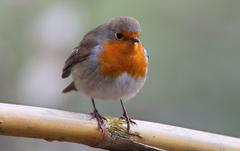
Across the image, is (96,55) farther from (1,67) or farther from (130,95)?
Answer: (1,67)

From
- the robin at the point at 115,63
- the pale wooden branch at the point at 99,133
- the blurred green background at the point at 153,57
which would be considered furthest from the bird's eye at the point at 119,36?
the blurred green background at the point at 153,57

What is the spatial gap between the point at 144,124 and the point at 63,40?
2054 mm

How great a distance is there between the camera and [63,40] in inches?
186

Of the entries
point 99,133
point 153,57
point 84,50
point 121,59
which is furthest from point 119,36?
point 153,57

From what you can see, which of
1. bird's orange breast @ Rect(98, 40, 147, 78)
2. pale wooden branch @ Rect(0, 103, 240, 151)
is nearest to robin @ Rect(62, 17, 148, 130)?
bird's orange breast @ Rect(98, 40, 147, 78)

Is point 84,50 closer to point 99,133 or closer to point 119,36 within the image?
point 119,36

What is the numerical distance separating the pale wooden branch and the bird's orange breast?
57cm

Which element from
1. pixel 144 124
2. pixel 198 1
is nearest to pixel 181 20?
pixel 198 1

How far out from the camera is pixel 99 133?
2.74 m

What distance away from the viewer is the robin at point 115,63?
3395 mm

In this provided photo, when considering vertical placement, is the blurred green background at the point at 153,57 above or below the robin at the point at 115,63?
above

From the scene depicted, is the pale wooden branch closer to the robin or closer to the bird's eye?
the robin

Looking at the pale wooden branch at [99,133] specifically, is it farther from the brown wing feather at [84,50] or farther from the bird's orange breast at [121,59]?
the brown wing feather at [84,50]

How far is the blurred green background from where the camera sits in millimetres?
4277
